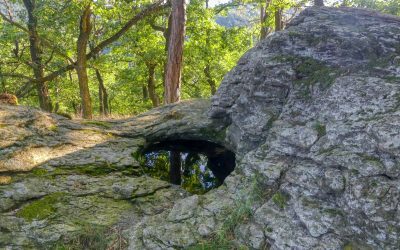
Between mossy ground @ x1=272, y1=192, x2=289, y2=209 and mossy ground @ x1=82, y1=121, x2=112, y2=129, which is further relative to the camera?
mossy ground @ x1=82, y1=121, x2=112, y2=129

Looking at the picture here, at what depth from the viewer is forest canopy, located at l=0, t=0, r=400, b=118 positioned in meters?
13.9

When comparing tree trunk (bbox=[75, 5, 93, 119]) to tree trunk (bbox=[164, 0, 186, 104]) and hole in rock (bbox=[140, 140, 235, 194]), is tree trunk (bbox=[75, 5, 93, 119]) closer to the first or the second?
tree trunk (bbox=[164, 0, 186, 104])

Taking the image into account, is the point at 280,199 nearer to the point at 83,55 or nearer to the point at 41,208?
the point at 41,208

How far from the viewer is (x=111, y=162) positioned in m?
7.32

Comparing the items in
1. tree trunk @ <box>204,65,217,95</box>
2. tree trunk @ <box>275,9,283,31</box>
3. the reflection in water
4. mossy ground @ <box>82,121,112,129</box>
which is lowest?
the reflection in water

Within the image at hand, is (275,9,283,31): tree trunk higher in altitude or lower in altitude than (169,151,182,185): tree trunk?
higher

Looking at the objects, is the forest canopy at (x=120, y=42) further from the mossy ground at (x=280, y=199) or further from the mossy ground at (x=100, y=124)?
the mossy ground at (x=280, y=199)

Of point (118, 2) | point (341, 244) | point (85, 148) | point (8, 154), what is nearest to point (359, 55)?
point (341, 244)

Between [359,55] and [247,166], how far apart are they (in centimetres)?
281

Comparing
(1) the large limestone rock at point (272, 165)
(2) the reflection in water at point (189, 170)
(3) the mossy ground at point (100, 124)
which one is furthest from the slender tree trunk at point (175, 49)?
(1) the large limestone rock at point (272, 165)

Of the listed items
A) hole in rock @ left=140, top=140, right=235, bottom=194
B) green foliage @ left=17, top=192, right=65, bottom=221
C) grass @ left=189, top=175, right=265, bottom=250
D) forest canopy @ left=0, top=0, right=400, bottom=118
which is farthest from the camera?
forest canopy @ left=0, top=0, right=400, bottom=118

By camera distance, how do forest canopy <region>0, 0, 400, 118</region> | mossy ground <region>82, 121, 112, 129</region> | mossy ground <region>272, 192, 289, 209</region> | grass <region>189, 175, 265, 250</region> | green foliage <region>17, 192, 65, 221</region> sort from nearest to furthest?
1. grass <region>189, 175, 265, 250</region>
2. mossy ground <region>272, 192, 289, 209</region>
3. green foliage <region>17, 192, 65, 221</region>
4. mossy ground <region>82, 121, 112, 129</region>
5. forest canopy <region>0, 0, 400, 118</region>

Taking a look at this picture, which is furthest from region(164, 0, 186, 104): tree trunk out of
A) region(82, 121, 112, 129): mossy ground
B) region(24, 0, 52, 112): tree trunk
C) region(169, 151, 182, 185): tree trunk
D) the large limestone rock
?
region(24, 0, 52, 112): tree trunk

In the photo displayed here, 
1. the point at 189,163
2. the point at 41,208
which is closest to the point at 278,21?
the point at 189,163
